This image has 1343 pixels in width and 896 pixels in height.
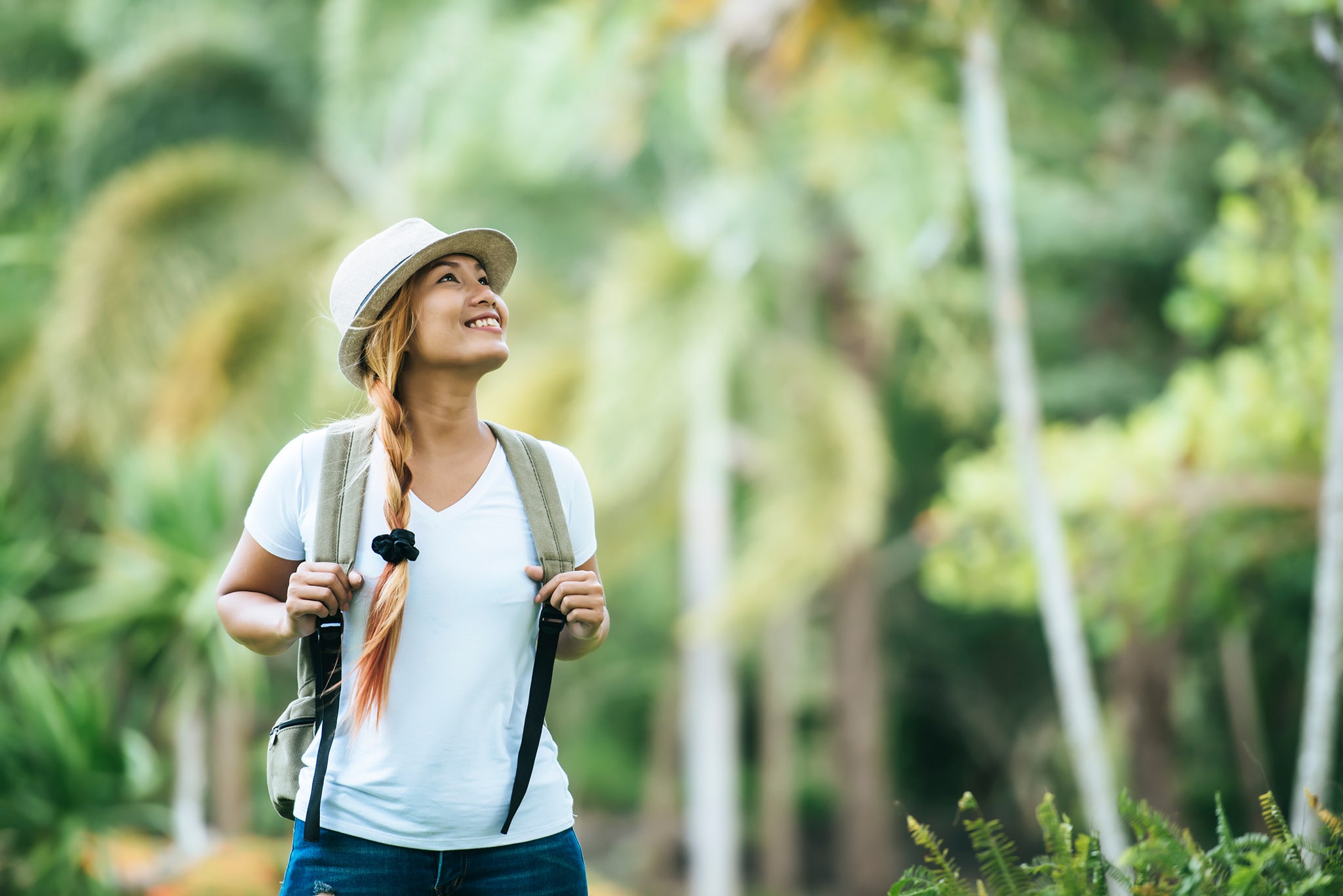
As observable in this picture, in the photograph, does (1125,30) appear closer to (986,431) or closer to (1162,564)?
(1162,564)

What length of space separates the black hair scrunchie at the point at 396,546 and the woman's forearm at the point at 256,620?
0.58ft

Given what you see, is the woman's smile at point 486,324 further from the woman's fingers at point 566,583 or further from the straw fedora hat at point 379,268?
the woman's fingers at point 566,583

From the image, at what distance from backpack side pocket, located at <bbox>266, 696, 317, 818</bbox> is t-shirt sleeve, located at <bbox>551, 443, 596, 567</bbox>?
0.48 metres

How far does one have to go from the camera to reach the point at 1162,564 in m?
8.90

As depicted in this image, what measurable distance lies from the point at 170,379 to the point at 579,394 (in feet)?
9.91

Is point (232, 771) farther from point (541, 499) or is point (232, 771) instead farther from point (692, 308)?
point (541, 499)

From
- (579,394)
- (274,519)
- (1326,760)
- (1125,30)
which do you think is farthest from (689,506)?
(274,519)

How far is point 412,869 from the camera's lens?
184 centimetres

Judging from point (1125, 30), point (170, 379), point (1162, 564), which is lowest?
point (1162, 564)

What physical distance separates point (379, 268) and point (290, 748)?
0.76 m

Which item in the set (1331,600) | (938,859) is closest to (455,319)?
(938,859)

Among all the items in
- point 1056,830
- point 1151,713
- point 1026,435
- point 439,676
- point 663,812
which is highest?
point 1026,435

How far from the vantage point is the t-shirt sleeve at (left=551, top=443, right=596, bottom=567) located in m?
2.05

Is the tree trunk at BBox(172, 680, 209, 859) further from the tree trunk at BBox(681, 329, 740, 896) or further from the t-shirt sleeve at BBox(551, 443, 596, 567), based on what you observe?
the t-shirt sleeve at BBox(551, 443, 596, 567)
